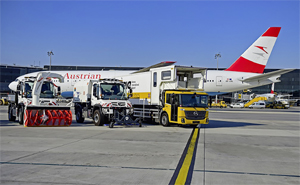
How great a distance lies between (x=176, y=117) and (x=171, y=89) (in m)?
2.08

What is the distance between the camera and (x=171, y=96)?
1852 cm

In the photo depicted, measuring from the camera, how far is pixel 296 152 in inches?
421

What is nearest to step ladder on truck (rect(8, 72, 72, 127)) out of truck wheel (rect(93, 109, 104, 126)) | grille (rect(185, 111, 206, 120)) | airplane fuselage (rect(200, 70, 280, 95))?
truck wheel (rect(93, 109, 104, 126))

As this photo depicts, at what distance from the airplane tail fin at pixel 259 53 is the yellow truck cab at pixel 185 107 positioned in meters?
23.9

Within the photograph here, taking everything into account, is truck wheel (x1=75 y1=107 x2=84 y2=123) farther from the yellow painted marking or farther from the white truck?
the yellow painted marking

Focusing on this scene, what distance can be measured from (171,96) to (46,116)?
7.14m

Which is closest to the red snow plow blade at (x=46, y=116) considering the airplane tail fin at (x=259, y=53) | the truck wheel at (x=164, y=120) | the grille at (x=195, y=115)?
the truck wheel at (x=164, y=120)

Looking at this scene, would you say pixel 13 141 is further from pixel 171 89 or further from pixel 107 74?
pixel 107 74

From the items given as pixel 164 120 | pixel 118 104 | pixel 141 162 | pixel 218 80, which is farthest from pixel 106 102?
pixel 218 80

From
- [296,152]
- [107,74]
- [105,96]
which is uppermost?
[107,74]

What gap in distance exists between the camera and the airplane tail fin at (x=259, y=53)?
38.7 m

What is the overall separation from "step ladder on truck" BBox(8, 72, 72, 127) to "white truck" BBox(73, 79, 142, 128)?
1697mm

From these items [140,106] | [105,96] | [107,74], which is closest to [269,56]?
[107,74]

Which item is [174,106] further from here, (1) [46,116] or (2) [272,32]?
(2) [272,32]
